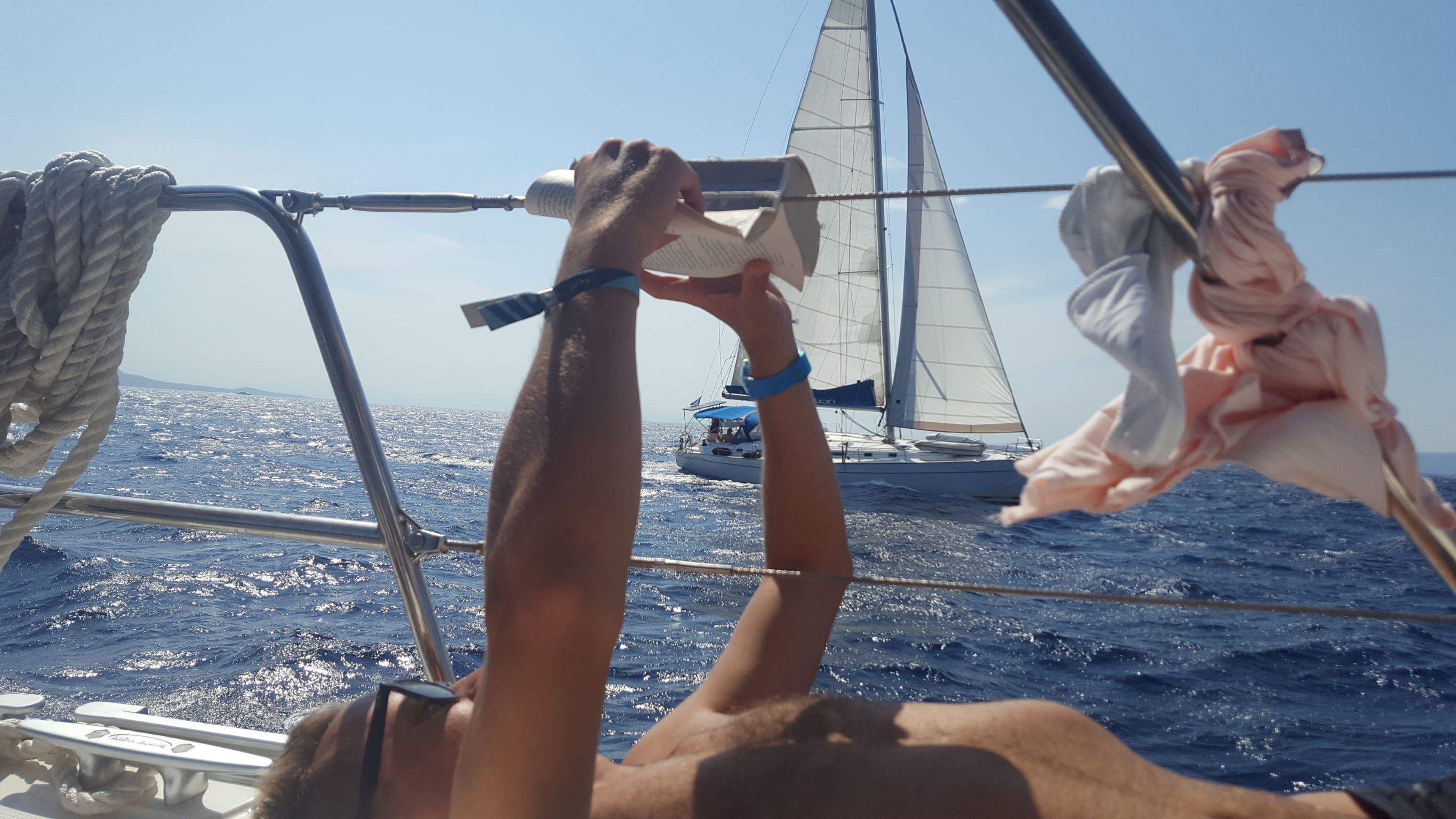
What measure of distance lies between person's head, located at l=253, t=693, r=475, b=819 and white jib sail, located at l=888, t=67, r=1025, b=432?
1939cm

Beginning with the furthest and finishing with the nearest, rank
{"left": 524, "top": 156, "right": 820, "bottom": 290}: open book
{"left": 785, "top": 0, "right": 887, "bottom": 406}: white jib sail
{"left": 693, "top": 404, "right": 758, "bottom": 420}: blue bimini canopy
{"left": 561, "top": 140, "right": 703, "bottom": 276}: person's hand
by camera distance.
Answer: {"left": 693, "top": 404, "right": 758, "bottom": 420}: blue bimini canopy → {"left": 785, "top": 0, "right": 887, "bottom": 406}: white jib sail → {"left": 524, "top": 156, "right": 820, "bottom": 290}: open book → {"left": 561, "top": 140, "right": 703, "bottom": 276}: person's hand

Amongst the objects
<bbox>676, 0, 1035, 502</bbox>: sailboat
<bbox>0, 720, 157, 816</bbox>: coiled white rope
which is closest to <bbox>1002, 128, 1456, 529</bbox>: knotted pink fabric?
<bbox>0, 720, 157, 816</bbox>: coiled white rope

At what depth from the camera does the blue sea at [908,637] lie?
4078 millimetres

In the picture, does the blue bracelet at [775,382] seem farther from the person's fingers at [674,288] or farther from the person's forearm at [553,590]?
the person's forearm at [553,590]

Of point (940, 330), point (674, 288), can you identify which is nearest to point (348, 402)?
point (674, 288)

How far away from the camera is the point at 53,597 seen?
620cm

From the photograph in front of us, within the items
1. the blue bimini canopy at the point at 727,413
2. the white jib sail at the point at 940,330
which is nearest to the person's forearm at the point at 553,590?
the white jib sail at the point at 940,330

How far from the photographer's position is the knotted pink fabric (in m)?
0.58

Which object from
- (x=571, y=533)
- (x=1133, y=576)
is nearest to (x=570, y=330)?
(x=571, y=533)

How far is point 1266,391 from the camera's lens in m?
0.66

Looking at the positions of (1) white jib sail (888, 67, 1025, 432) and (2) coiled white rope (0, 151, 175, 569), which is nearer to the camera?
(2) coiled white rope (0, 151, 175, 569)

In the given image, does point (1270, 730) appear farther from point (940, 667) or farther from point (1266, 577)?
point (1266, 577)

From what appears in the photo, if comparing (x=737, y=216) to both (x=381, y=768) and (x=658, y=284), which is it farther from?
(x=381, y=768)

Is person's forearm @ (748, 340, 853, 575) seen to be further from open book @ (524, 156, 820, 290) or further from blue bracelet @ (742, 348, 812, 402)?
open book @ (524, 156, 820, 290)
